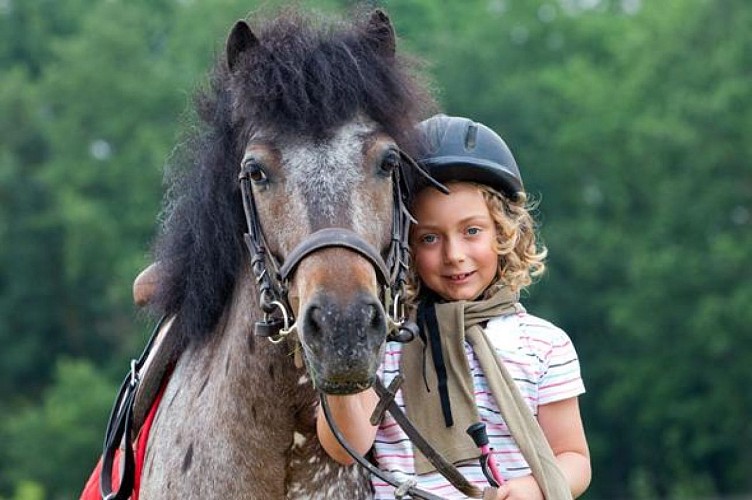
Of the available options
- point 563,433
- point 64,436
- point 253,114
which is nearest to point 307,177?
point 253,114

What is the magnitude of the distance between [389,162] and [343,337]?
0.71m

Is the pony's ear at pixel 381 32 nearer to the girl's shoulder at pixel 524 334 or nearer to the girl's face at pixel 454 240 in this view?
the girl's face at pixel 454 240

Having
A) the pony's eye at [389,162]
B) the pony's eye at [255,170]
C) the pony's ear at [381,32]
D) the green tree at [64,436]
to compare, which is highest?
the green tree at [64,436]

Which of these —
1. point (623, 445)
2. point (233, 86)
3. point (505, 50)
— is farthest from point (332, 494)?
point (505, 50)

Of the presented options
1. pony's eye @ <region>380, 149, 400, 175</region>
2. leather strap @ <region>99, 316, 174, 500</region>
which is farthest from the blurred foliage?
pony's eye @ <region>380, 149, 400, 175</region>

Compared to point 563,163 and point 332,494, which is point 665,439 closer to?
point 563,163

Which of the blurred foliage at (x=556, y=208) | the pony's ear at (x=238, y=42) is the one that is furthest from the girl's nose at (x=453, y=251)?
the blurred foliage at (x=556, y=208)

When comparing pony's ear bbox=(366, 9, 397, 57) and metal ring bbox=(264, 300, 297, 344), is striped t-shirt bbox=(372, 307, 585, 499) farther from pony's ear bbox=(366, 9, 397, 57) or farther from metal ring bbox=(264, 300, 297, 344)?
pony's ear bbox=(366, 9, 397, 57)

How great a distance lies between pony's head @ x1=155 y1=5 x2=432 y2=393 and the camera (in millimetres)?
4762

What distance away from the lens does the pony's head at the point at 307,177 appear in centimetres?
476

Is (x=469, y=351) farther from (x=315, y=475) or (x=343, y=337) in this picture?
(x=343, y=337)

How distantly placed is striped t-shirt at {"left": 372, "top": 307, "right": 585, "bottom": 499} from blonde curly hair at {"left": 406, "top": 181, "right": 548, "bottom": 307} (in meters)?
0.19

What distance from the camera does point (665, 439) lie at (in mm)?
48469

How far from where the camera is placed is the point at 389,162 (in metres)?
5.15
